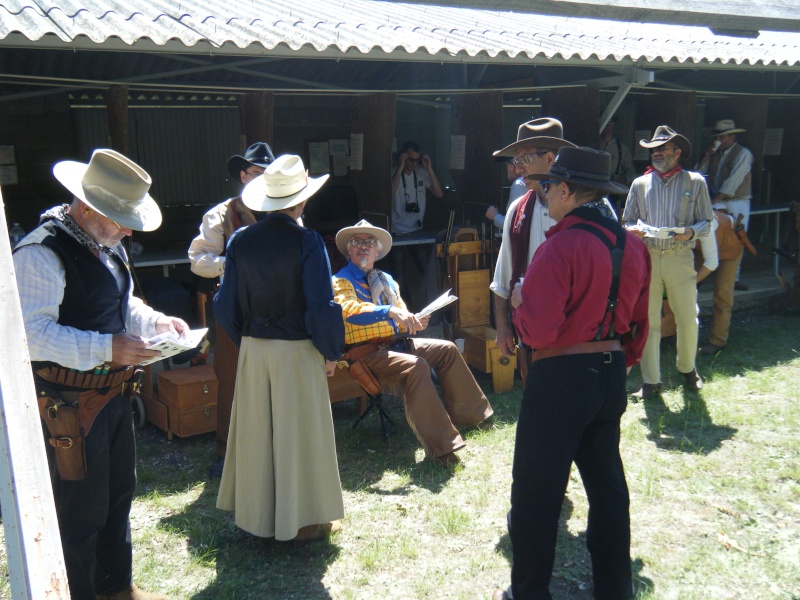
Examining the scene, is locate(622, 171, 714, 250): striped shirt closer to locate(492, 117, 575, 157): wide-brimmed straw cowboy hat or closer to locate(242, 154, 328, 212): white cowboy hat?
locate(492, 117, 575, 157): wide-brimmed straw cowboy hat

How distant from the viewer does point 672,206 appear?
5.55m

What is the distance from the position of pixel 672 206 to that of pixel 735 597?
304cm

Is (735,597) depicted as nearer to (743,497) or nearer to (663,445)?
(743,497)

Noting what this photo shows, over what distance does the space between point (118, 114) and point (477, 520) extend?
13.2 ft

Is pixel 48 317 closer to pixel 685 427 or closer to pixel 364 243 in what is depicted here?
pixel 364 243

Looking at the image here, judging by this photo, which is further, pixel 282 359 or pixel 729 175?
pixel 729 175

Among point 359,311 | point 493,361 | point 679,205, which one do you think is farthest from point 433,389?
point 679,205

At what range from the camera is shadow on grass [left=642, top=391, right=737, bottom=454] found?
495 centimetres

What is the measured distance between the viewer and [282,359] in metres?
3.53

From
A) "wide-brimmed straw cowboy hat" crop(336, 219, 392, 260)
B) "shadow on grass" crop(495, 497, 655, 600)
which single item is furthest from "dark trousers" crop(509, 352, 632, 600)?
"wide-brimmed straw cowboy hat" crop(336, 219, 392, 260)

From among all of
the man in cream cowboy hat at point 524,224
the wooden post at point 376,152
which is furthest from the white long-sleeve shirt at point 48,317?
the wooden post at point 376,152

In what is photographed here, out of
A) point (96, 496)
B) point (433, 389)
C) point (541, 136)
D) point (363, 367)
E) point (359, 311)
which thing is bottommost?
point (433, 389)

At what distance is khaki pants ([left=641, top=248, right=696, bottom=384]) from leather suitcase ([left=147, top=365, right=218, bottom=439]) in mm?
3154

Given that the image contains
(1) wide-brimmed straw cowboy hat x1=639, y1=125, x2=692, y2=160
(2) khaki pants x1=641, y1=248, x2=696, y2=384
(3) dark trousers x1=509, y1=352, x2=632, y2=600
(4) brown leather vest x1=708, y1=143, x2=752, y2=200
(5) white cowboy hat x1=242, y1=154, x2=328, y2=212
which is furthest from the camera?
(4) brown leather vest x1=708, y1=143, x2=752, y2=200
